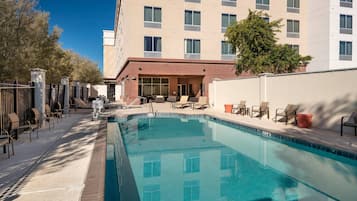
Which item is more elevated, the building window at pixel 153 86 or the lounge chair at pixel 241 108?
the building window at pixel 153 86

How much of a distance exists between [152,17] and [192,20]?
4195 mm

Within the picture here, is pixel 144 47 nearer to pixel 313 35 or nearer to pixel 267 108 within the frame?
pixel 267 108

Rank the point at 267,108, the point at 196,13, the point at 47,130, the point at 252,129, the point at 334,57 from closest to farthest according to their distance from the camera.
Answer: the point at 47,130 → the point at 252,129 → the point at 267,108 → the point at 196,13 → the point at 334,57

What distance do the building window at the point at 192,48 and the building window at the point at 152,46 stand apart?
2.94 m

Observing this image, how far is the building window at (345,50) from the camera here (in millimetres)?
27406

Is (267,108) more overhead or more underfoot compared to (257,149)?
more overhead

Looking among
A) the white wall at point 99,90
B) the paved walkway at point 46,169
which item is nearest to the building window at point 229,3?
the white wall at point 99,90

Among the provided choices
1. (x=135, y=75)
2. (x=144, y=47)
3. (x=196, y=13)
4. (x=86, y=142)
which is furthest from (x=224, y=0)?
(x=86, y=142)

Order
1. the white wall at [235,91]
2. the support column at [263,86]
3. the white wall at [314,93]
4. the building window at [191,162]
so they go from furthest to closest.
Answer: the white wall at [235,91] < the support column at [263,86] < the white wall at [314,93] < the building window at [191,162]

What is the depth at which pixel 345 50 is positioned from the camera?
27.5 m

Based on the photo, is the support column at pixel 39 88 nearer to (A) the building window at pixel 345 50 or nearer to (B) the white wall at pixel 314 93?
(B) the white wall at pixel 314 93

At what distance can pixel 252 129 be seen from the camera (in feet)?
34.7

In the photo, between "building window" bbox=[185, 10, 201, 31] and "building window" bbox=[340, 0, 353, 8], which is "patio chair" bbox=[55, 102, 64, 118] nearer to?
"building window" bbox=[185, 10, 201, 31]

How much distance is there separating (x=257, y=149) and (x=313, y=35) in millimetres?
25688
